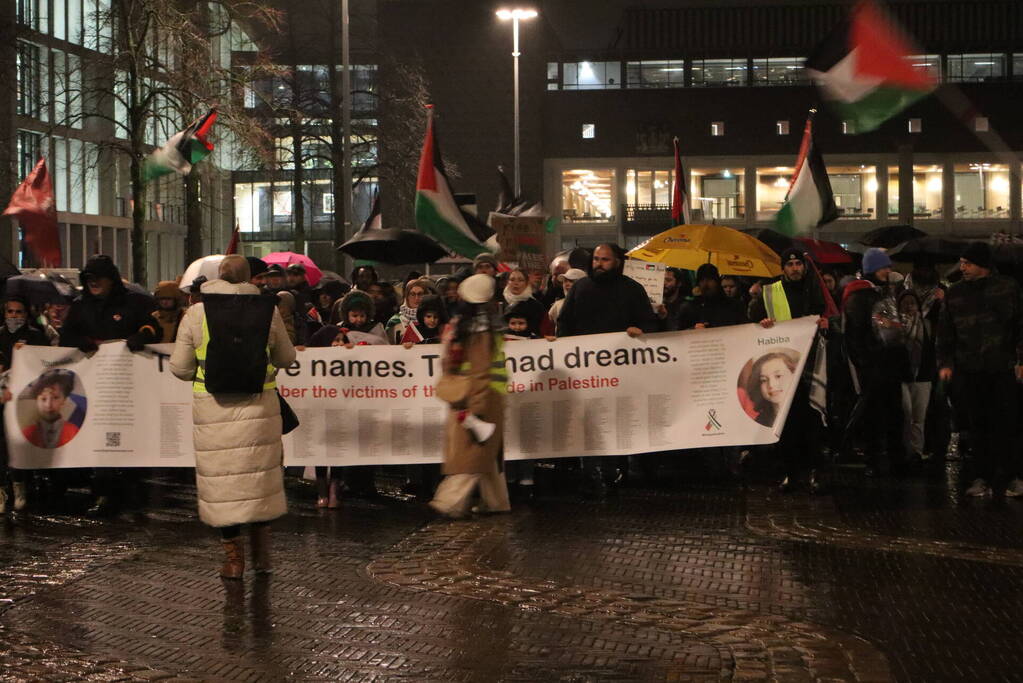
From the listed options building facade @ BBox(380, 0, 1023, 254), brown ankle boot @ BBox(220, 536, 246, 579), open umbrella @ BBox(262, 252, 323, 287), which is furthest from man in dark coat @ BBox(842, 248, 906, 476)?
building facade @ BBox(380, 0, 1023, 254)

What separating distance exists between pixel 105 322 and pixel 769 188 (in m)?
59.5

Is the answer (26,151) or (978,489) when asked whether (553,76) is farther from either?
(978,489)

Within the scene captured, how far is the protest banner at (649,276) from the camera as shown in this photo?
44.1ft

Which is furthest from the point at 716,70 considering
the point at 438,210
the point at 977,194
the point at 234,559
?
the point at 234,559

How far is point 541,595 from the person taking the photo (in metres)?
8.00

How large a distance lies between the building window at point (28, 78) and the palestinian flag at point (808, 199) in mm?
19218

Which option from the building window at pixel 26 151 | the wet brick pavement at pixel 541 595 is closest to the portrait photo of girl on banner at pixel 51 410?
the wet brick pavement at pixel 541 595

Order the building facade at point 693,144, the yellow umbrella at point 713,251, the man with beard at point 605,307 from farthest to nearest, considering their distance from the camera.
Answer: the building facade at point 693,144 → the yellow umbrella at point 713,251 → the man with beard at point 605,307

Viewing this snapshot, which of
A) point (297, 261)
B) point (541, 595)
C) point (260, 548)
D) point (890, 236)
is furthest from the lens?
point (890, 236)

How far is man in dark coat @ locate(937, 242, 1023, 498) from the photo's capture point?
11281mm

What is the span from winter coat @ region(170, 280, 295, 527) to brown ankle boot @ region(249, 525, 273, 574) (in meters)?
0.15

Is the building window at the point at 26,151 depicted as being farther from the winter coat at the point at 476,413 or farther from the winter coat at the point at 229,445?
the winter coat at the point at 229,445

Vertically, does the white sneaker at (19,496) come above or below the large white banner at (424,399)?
below

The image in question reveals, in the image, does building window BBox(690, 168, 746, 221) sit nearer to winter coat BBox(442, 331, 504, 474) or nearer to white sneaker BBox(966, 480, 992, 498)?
white sneaker BBox(966, 480, 992, 498)
